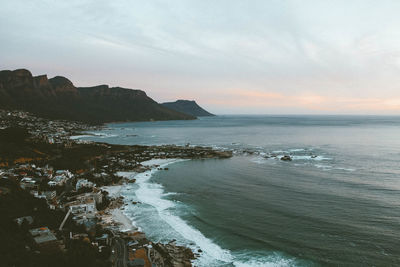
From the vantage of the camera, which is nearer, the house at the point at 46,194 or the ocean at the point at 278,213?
the ocean at the point at 278,213

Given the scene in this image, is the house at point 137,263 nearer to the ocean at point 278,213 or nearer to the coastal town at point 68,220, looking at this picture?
the coastal town at point 68,220

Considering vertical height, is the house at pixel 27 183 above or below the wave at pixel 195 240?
above

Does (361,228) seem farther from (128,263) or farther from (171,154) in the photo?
(171,154)

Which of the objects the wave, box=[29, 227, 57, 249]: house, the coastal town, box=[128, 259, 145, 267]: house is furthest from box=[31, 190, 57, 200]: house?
box=[128, 259, 145, 267]: house

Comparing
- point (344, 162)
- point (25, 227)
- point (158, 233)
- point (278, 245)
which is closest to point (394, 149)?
point (344, 162)

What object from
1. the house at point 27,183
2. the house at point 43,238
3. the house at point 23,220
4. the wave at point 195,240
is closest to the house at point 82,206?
the wave at point 195,240

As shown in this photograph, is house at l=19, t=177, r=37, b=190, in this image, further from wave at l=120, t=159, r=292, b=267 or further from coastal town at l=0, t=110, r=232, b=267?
wave at l=120, t=159, r=292, b=267

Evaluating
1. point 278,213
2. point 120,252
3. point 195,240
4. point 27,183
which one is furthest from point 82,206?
point 278,213

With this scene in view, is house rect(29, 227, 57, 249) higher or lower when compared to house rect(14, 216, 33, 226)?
lower
